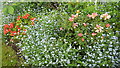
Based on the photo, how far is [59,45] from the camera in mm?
3412

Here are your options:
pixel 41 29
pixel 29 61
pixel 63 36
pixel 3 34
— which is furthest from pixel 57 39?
pixel 3 34

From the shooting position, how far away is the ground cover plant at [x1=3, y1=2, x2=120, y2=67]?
3.28 meters

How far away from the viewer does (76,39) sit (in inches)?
138

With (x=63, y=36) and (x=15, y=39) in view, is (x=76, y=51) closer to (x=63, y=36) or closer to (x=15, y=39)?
(x=63, y=36)

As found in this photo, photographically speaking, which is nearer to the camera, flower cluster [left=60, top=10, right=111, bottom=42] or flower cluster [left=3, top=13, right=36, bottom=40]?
flower cluster [left=60, top=10, right=111, bottom=42]

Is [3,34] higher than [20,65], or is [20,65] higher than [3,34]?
[3,34]

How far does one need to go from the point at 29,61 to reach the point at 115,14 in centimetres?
207

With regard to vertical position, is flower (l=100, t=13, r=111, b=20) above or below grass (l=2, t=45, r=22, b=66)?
above

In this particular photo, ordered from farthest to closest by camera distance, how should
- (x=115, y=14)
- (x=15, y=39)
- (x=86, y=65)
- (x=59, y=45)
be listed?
1. (x=15, y=39)
2. (x=115, y=14)
3. (x=59, y=45)
4. (x=86, y=65)

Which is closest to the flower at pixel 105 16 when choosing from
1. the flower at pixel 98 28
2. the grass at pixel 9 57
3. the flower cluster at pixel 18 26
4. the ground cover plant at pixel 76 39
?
the ground cover plant at pixel 76 39

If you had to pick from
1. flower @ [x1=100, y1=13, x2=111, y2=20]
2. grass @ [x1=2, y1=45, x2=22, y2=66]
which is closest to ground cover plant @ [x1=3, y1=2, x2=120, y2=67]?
flower @ [x1=100, y1=13, x2=111, y2=20]

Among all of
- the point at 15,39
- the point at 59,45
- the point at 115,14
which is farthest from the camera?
the point at 15,39

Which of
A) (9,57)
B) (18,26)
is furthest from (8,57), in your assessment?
(18,26)

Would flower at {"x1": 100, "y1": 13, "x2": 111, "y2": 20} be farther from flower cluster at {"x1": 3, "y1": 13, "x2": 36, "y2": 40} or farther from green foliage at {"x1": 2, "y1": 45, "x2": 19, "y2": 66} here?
green foliage at {"x1": 2, "y1": 45, "x2": 19, "y2": 66}
